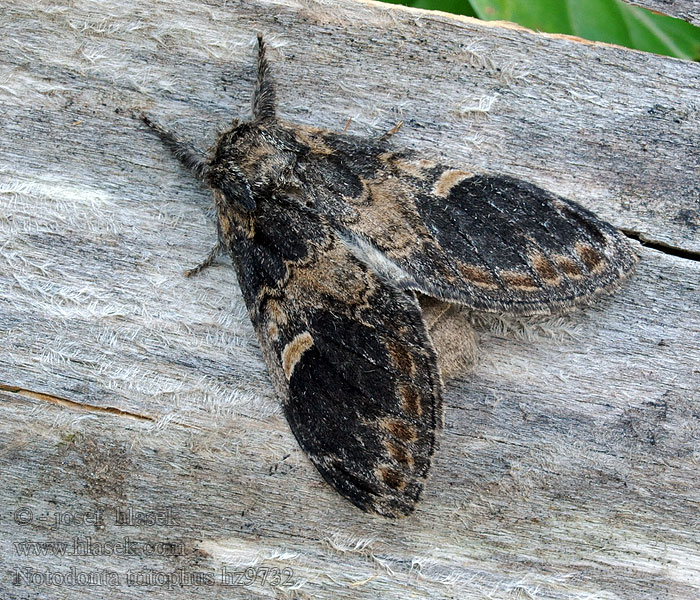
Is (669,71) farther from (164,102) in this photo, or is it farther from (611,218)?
(164,102)

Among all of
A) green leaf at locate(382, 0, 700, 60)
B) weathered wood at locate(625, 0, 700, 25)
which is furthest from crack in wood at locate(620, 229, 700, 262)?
weathered wood at locate(625, 0, 700, 25)

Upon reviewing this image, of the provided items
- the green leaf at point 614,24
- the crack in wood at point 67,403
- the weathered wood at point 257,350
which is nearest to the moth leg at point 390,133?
the weathered wood at point 257,350

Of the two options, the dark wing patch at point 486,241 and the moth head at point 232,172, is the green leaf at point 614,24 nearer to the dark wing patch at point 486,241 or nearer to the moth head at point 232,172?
the dark wing patch at point 486,241

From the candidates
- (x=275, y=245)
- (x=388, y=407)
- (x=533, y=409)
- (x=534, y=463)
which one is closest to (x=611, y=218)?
(x=533, y=409)

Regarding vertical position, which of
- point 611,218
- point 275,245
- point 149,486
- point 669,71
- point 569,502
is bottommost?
point 149,486

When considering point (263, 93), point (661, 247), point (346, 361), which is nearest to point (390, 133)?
point (263, 93)

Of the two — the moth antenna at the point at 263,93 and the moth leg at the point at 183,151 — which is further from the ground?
the moth antenna at the point at 263,93
